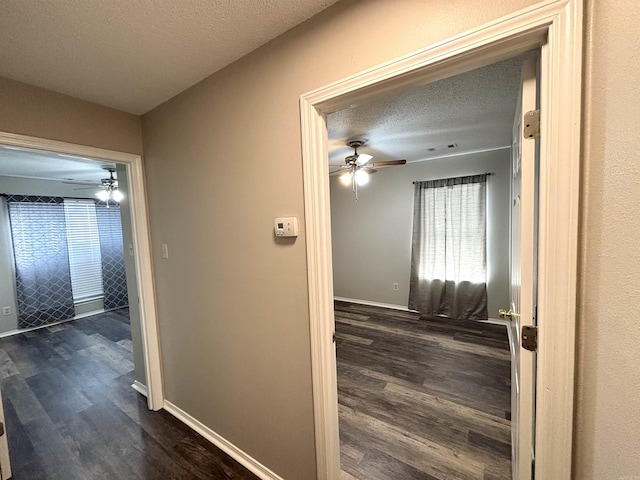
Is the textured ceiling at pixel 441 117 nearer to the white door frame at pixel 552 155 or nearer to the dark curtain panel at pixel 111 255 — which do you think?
the white door frame at pixel 552 155

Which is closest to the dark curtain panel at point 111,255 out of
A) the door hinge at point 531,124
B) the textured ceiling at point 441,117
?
the textured ceiling at point 441,117

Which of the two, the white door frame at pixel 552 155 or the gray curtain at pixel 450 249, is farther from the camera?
the gray curtain at pixel 450 249

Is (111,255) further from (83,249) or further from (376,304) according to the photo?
(376,304)

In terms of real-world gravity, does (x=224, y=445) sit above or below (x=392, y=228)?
below

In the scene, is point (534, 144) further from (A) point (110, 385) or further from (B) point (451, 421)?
(A) point (110, 385)

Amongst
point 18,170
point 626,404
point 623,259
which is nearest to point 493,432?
point 626,404

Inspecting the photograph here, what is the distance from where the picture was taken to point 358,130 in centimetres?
259

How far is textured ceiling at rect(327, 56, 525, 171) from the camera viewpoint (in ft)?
5.75

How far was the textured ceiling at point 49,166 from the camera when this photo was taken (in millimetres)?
2937

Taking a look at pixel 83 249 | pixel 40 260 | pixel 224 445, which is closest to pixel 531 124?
pixel 224 445

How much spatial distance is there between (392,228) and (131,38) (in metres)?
3.93

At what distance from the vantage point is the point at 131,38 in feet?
3.95

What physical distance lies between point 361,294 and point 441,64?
4.36m

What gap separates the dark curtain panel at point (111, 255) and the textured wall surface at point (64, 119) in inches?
151
